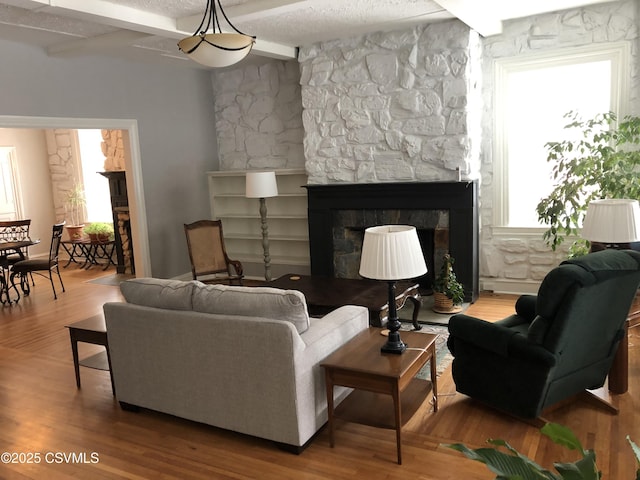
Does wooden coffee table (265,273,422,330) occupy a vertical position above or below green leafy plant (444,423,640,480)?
below

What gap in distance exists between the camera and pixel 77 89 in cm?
562

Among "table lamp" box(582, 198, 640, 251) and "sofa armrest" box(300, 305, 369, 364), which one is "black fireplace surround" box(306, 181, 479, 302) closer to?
"table lamp" box(582, 198, 640, 251)

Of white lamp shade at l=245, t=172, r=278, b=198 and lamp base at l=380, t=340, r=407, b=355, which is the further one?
white lamp shade at l=245, t=172, r=278, b=198

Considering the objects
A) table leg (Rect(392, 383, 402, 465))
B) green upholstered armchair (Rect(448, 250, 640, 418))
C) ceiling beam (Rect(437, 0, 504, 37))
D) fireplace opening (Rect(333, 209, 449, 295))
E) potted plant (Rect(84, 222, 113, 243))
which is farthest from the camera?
potted plant (Rect(84, 222, 113, 243))

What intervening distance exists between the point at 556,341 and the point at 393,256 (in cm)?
96

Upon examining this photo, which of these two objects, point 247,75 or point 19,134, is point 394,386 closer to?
point 247,75

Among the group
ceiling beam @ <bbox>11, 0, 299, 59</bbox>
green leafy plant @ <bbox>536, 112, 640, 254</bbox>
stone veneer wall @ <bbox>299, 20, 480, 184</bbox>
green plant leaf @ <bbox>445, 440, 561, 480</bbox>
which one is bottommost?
green plant leaf @ <bbox>445, 440, 561, 480</bbox>

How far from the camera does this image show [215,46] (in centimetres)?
297

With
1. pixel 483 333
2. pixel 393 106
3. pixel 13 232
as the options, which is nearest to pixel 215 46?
pixel 483 333

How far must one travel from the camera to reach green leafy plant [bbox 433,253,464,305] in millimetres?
5070

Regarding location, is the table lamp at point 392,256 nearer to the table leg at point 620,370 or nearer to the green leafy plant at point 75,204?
the table leg at point 620,370

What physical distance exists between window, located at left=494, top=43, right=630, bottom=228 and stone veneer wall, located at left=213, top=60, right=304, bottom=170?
239 cm

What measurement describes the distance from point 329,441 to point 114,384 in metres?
1.43

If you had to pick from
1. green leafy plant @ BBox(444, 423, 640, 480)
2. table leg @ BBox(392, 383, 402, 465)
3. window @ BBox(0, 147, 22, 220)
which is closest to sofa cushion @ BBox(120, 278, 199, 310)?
table leg @ BBox(392, 383, 402, 465)
